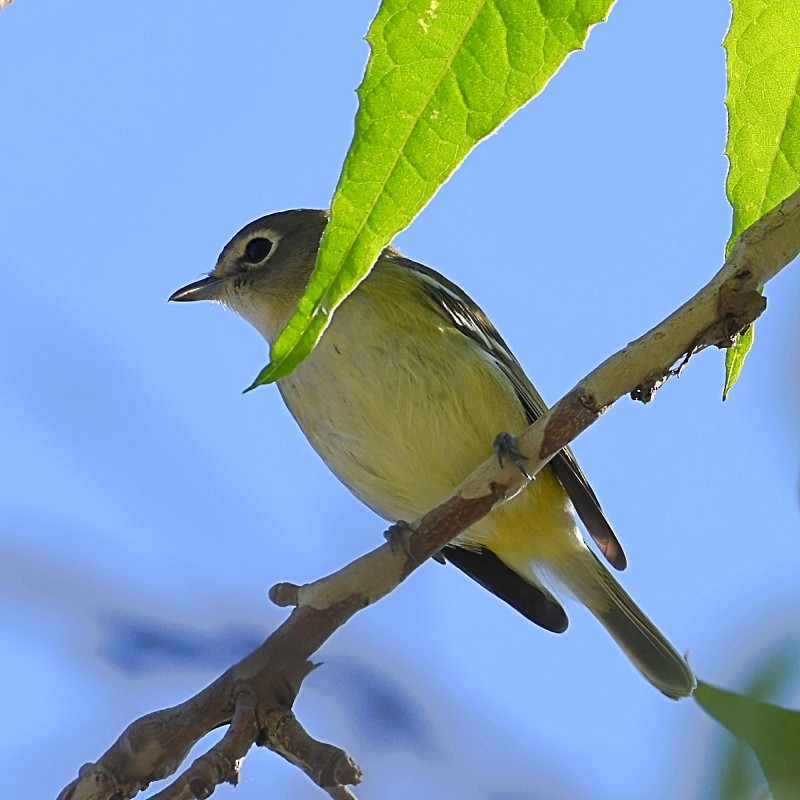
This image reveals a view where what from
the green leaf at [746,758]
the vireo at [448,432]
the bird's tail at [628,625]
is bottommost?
the green leaf at [746,758]

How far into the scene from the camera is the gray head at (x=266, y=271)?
19.3ft

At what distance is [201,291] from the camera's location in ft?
20.2

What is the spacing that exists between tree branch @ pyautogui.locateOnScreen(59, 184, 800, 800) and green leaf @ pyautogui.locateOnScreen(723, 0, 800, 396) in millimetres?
473

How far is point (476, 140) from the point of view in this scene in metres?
1.08

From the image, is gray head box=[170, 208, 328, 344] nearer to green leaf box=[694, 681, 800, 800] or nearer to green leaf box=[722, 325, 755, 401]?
green leaf box=[722, 325, 755, 401]

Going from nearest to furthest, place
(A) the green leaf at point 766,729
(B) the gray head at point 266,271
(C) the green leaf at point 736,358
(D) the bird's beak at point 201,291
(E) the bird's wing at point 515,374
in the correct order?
(A) the green leaf at point 766,729 → (C) the green leaf at point 736,358 → (E) the bird's wing at point 515,374 → (B) the gray head at point 266,271 → (D) the bird's beak at point 201,291

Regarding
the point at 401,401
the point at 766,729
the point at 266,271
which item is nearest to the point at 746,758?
the point at 766,729

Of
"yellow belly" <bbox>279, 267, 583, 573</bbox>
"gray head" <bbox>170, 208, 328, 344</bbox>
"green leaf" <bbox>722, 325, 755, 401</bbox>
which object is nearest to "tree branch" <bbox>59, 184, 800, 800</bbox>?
"green leaf" <bbox>722, 325, 755, 401</bbox>

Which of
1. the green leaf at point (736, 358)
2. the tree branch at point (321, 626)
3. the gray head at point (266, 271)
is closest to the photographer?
the green leaf at point (736, 358)

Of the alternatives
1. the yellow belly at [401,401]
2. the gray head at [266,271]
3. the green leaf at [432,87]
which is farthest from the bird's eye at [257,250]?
the green leaf at [432,87]

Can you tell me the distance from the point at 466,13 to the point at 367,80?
0.43 ft

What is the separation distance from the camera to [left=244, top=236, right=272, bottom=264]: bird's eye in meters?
6.24

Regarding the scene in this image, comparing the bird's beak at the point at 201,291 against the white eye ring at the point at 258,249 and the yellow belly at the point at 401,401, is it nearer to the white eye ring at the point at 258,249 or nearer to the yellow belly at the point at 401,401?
the white eye ring at the point at 258,249

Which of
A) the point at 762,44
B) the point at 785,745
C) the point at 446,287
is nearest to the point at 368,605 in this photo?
the point at 785,745
